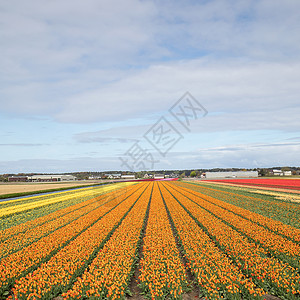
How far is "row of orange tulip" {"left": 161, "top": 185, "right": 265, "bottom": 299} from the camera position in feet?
25.0

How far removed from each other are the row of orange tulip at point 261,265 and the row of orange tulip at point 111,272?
458 centimetres

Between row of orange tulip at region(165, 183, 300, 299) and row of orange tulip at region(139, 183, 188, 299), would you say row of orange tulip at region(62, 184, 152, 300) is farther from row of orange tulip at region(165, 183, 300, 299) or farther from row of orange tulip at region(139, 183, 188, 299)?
row of orange tulip at region(165, 183, 300, 299)

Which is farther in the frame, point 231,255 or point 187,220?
point 187,220

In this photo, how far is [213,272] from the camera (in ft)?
29.2

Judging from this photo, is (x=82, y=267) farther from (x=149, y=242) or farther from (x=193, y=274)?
(x=193, y=274)

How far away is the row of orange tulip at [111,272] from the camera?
762 cm

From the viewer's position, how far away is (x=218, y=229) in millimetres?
14688

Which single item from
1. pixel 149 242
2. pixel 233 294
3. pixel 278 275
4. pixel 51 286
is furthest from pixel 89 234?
pixel 278 275

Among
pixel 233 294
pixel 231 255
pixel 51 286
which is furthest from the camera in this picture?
pixel 231 255

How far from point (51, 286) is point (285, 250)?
33.2 ft

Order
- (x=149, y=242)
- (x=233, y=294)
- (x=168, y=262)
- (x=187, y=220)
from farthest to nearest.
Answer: (x=187, y=220) < (x=149, y=242) < (x=168, y=262) < (x=233, y=294)

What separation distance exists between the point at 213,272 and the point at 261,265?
2.00 m

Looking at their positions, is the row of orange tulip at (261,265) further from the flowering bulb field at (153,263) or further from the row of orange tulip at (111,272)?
the row of orange tulip at (111,272)

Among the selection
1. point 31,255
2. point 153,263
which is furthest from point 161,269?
point 31,255
